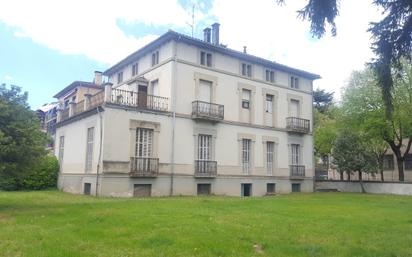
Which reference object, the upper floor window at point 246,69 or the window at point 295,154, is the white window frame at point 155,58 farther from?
the window at point 295,154

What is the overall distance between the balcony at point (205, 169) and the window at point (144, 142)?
3.20 metres

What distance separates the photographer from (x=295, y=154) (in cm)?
3106

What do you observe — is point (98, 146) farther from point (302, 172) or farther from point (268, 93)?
point (302, 172)

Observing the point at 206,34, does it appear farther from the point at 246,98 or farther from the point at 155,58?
the point at 246,98

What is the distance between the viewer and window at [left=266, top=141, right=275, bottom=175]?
2908 cm

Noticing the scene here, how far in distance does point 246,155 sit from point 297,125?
5.34m

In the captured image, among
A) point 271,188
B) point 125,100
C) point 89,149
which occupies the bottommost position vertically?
point 271,188

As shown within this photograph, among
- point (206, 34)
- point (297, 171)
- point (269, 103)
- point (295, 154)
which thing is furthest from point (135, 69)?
point (297, 171)

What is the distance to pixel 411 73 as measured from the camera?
3109 centimetres

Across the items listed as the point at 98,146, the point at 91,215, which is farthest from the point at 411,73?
the point at 91,215

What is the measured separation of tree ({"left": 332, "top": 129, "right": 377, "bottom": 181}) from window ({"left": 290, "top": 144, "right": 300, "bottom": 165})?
265 centimetres

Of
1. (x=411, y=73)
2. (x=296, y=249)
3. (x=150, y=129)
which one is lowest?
(x=296, y=249)

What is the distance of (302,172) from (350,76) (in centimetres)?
1145

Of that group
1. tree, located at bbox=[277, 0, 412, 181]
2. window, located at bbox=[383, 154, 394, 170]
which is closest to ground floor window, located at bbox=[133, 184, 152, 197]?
tree, located at bbox=[277, 0, 412, 181]
